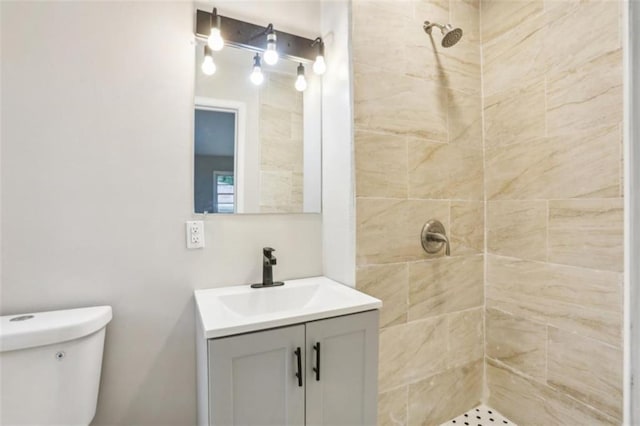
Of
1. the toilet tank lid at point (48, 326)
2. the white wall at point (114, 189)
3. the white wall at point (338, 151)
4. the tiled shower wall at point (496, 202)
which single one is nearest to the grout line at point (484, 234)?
the tiled shower wall at point (496, 202)

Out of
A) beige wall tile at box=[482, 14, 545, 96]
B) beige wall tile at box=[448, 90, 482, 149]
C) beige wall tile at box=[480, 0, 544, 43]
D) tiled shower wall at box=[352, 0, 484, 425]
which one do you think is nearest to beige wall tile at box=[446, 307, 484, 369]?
tiled shower wall at box=[352, 0, 484, 425]

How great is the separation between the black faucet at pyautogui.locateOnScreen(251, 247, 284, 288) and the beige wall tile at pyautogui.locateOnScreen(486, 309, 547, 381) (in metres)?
1.25

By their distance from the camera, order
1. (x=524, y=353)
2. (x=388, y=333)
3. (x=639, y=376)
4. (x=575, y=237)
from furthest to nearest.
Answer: (x=524, y=353) → (x=388, y=333) → (x=575, y=237) → (x=639, y=376)

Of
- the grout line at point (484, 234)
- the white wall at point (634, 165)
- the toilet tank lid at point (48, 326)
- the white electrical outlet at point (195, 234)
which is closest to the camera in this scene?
the white wall at point (634, 165)

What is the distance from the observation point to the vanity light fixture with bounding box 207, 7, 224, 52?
4.37 ft

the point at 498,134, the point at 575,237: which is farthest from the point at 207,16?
the point at 575,237

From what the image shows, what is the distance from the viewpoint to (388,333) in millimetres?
1467

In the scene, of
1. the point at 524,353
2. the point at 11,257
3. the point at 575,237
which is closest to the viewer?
the point at 11,257

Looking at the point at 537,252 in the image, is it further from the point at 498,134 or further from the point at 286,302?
the point at 286,302

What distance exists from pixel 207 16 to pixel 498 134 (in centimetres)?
159

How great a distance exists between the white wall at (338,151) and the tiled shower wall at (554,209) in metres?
0.89

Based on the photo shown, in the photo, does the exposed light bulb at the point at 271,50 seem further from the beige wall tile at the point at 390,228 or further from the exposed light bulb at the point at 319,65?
the beige wall tile at the point at 390,228

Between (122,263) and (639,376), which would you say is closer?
(639,376)

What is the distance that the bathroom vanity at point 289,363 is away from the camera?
3.10 feet
